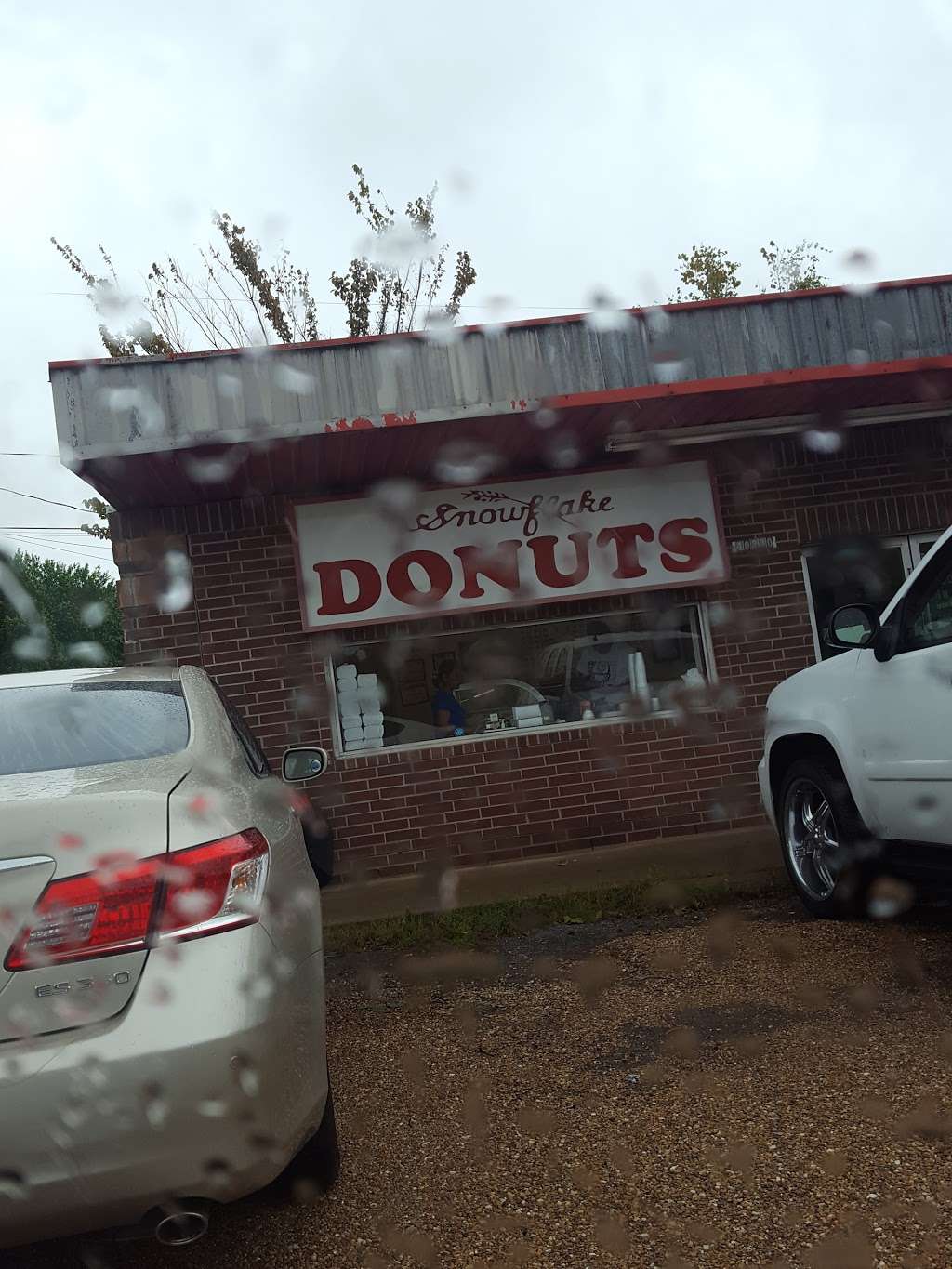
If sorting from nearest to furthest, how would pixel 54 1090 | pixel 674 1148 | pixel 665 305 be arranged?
pixel 54 1090
pixel 674 1148
pixel 665 305

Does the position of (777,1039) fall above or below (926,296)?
below

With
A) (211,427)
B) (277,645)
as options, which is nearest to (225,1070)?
(211,427)

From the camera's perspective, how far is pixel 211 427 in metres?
7.10

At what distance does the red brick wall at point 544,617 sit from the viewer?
27.2 feet

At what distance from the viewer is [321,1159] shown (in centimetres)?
307

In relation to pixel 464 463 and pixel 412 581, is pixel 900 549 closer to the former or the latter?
pixel 464 463

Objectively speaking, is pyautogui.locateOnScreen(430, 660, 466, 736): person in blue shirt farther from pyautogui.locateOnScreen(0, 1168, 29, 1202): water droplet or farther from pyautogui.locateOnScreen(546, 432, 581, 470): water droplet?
pyautogui.locateOnScreen(0, 1168, 29, 1202): water droplet

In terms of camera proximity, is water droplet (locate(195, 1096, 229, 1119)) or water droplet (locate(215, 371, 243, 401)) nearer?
water droplet (locate(195, 1096, 229, 1119))

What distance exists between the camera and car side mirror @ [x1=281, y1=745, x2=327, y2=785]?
13.8 ft

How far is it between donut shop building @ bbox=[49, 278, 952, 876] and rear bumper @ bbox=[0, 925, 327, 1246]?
5.32m

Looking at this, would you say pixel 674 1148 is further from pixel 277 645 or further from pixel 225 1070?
pixel 277 645

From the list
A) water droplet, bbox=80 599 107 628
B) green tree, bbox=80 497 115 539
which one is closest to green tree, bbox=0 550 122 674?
water droplet, bbox=80 599 107 628

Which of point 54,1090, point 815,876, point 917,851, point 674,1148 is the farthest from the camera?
point 815,876

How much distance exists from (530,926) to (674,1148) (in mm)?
3156
